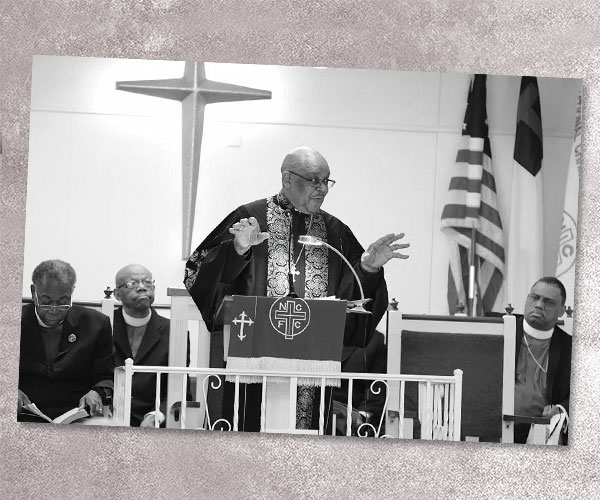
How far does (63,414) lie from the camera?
521 cm

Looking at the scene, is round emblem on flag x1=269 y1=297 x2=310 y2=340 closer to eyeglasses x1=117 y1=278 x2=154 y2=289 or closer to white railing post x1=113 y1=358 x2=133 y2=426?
eyeglasses x1=117 y1=278 x2=154 y2=289

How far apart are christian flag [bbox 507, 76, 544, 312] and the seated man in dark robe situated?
184 centimetres

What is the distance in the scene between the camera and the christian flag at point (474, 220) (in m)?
5.21

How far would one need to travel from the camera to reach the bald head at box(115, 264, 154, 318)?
5.21 metres

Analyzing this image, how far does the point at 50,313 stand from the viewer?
5.23 m

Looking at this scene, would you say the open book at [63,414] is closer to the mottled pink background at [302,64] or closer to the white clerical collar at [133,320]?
the mottled pink background at [302,64]

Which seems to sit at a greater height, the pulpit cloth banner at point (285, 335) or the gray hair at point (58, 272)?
the gray hair at point (58, 272)

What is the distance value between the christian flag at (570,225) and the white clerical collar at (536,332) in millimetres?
171

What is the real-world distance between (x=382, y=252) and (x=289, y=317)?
508mm

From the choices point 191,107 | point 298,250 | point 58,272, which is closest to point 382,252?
point 298,250

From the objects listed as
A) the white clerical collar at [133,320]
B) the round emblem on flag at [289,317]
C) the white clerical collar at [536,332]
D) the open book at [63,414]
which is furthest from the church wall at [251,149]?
the open book at [63,414]

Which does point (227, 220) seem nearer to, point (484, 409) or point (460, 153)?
point (460, 153)

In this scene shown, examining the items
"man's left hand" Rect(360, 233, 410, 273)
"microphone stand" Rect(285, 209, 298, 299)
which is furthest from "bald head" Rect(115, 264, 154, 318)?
"man's left hand" Rect(360, 233, 410, 273)

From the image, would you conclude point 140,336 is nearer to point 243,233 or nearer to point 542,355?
point 243,233
